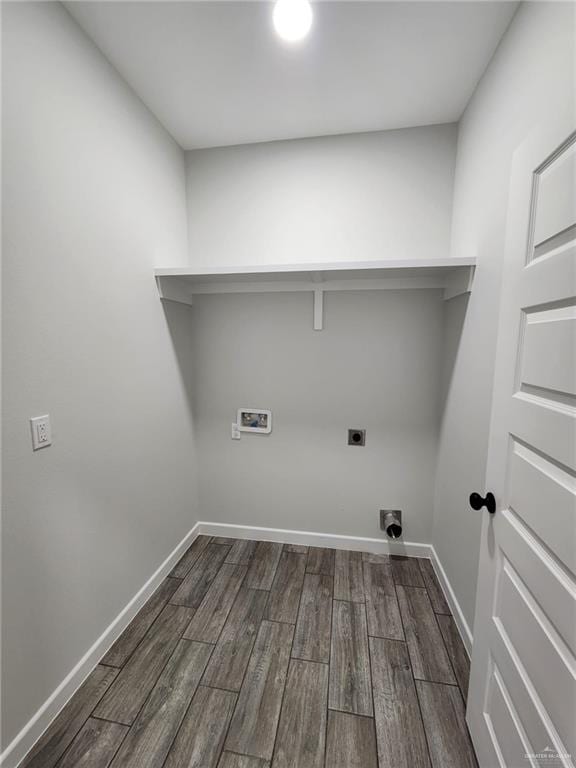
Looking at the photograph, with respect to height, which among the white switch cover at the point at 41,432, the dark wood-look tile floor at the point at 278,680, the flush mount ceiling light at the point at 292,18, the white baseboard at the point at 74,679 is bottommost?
the dark wood-look tile floor at the point at 278,680

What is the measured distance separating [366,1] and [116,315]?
151 cm

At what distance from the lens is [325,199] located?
1905mm

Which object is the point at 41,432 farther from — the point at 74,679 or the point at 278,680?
the point at 278,680

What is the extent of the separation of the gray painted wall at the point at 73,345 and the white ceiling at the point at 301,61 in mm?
174

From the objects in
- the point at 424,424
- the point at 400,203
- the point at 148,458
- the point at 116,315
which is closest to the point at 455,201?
the point at 400,203

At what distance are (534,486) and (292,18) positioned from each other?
172 centimetres

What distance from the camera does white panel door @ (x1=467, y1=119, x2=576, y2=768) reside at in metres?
0.69

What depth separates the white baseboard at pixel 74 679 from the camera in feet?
3.49

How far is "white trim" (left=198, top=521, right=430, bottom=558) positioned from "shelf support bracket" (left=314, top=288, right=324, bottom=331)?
141 cm

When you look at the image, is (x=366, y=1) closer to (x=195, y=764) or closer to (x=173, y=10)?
(x=173, y=10)

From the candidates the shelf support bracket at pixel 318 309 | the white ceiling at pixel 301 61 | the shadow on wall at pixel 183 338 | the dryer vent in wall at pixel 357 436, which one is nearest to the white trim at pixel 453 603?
the dryer vent in wall at pixel 357 436

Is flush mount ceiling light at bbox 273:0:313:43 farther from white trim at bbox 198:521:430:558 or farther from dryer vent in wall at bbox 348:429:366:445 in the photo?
white trim at bbox 198:521:430:558

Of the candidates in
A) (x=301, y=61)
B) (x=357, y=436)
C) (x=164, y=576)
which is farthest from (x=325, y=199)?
(x=164, y=576)

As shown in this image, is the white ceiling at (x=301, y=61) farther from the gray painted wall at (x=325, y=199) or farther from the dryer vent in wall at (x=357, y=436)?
the dryer vent in wall at (x=357, y=436)
